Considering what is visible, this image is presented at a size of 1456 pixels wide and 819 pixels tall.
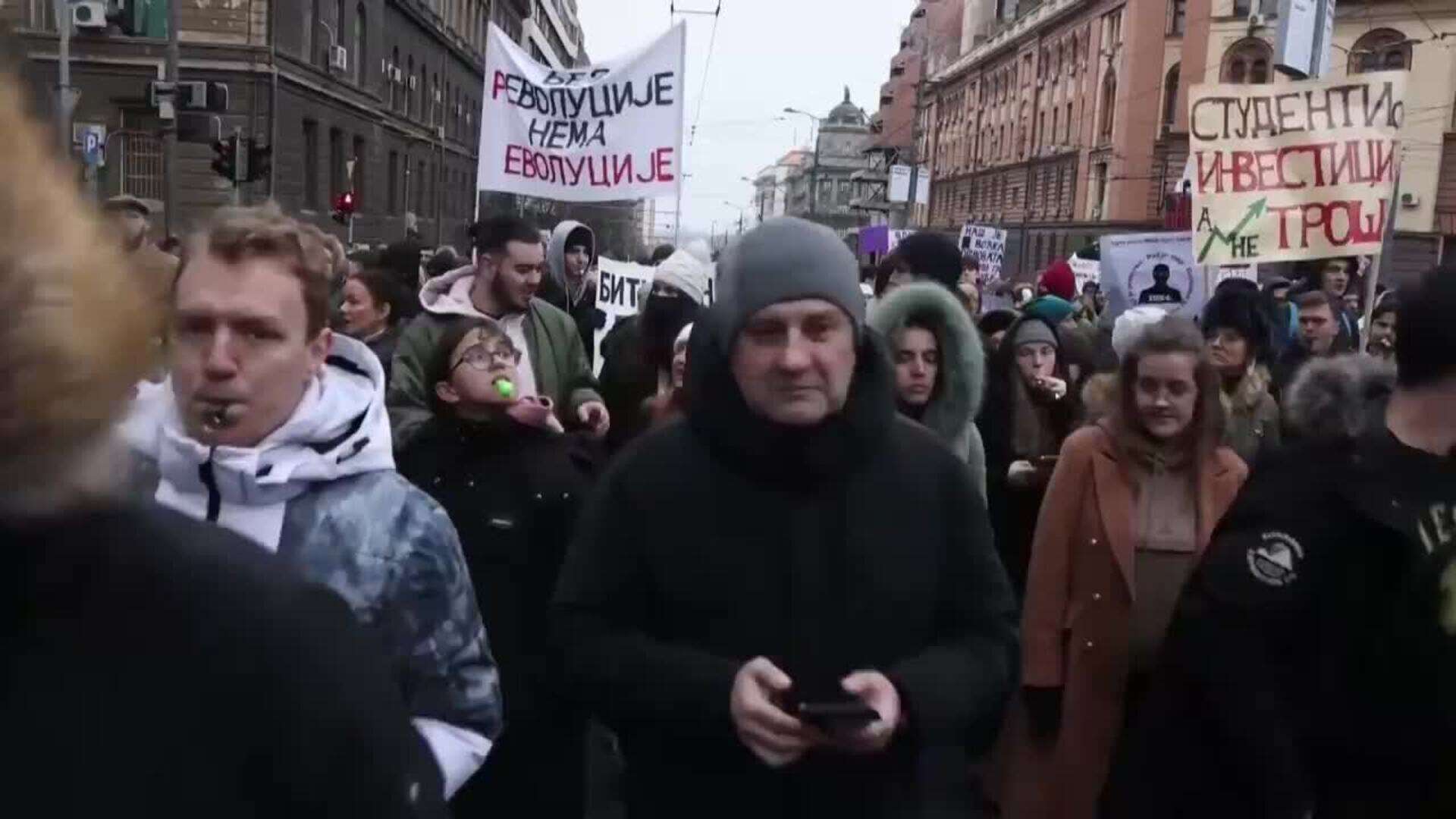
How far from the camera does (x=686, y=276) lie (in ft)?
18.4

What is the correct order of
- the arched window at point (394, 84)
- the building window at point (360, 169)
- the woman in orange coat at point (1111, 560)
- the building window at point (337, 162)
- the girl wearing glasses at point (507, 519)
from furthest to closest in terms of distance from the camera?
the arched window at point (394, 84), the building window at point (360, 169), the building window at point (337, 162), the woman in orange coat at point (1111, 560), the girl wearing glasses at point (507, 519)

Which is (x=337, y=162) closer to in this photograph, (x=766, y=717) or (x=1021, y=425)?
(x=1021, y=425)

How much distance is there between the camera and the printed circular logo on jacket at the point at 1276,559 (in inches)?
88.1

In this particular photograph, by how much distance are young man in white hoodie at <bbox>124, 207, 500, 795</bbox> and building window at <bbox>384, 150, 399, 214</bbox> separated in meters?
45.7

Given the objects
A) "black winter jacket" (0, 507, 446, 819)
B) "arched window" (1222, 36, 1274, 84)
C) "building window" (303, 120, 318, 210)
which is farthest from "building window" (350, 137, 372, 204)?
"black winter jacket" (0, 507, 446, 819)

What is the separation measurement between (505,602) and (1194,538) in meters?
1.86

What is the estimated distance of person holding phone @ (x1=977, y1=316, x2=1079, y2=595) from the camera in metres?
A: 5.01

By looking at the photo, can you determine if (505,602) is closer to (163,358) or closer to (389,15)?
(163,358)

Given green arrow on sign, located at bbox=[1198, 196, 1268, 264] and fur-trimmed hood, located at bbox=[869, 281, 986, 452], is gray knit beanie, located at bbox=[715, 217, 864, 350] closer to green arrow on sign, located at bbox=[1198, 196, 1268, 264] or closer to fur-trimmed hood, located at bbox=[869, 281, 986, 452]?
fur-trimmed hood, located at bbox=[869, 281, 986, 452]

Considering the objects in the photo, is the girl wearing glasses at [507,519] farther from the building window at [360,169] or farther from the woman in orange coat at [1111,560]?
the building window at [360,169]

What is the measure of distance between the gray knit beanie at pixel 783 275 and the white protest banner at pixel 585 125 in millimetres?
5831

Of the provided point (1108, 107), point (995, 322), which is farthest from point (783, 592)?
point (1108, 107)

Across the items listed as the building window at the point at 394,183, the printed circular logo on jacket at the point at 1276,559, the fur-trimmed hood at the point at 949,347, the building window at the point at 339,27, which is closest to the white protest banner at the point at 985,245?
the fur-trimmed hood at the point at 949,347

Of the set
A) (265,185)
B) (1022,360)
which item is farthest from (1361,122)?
(265,185)
